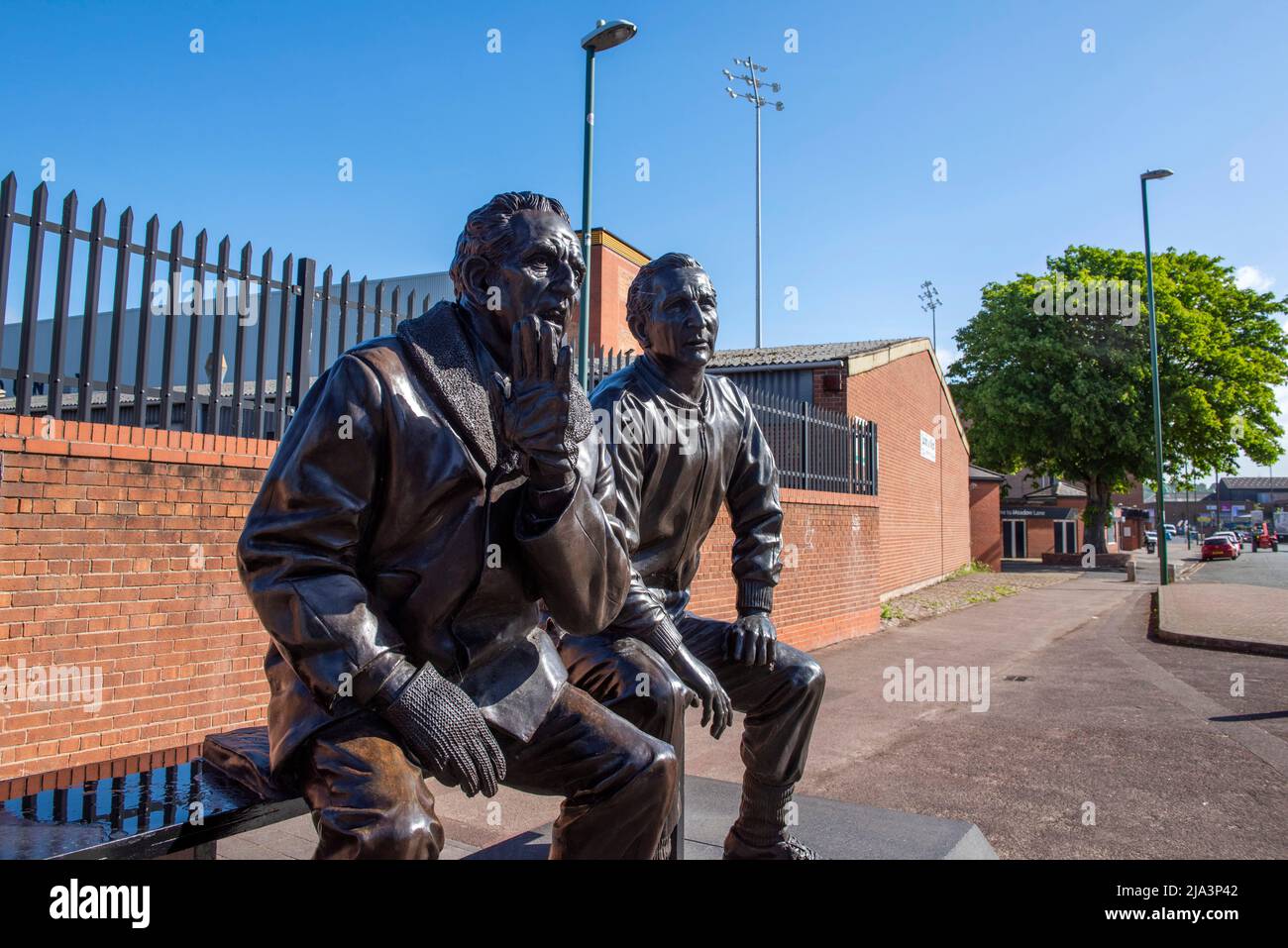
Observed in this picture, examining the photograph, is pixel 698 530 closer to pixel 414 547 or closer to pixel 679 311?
pixel 679 311

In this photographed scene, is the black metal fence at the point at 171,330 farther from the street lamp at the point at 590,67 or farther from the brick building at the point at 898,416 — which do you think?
the brick building at the point at 898,416

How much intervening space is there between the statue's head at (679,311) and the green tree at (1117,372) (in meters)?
31.9

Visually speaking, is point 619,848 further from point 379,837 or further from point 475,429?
point 475,429

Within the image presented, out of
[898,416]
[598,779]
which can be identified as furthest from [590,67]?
[898,416]

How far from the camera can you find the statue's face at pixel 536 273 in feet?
6.83

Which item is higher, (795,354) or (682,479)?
(795,354)

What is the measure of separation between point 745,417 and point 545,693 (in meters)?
1.56

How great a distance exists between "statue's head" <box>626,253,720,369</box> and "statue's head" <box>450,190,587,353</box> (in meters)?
0.97

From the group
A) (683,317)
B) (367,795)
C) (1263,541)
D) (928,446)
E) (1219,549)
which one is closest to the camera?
(367,795)

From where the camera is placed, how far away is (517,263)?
209 cm

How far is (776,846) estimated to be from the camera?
9.82 feet

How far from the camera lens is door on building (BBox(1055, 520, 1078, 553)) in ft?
149

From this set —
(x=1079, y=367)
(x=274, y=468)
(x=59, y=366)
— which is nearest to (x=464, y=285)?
(x=274, y=468)

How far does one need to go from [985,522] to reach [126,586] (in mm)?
31841
